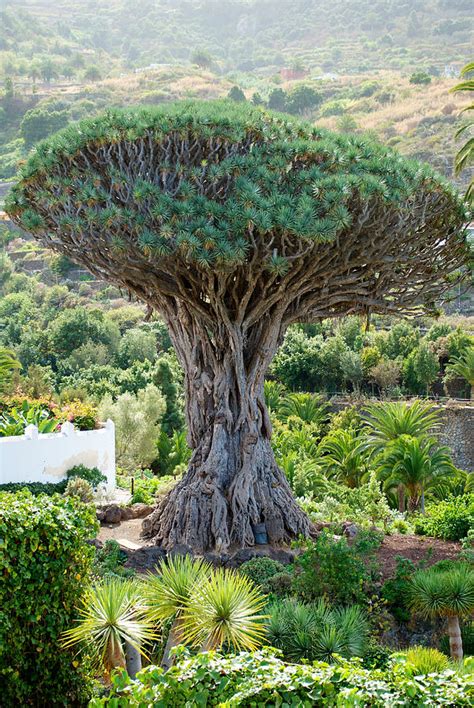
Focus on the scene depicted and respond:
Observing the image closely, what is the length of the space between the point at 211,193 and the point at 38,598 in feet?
22.7

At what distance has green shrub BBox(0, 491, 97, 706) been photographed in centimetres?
690

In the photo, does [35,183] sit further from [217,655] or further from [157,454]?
[157,454]

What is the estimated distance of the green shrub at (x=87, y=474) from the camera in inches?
682

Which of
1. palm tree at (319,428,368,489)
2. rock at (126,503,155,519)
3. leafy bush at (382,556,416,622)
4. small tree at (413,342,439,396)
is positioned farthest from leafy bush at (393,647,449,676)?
small tree at (413,342,439,396)

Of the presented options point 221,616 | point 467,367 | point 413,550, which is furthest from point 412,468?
point 467,367

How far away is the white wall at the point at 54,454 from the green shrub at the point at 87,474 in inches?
5.9

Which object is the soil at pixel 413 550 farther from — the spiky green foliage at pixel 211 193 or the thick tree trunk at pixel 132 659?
the thick tree trunk at pixel 132 659

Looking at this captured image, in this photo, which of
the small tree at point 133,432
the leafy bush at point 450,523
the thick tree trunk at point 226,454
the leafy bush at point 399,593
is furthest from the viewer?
the small tree at point 133,432

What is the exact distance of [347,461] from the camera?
20922 millimetres

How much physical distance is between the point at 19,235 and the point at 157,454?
1860 inches

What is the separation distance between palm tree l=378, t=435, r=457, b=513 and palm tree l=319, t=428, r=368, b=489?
7.48 ft

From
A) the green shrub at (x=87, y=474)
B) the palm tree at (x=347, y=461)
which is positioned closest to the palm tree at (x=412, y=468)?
the palm tree at (x=347, y=461)

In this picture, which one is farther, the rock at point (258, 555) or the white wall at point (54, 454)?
the white wall at point (54, 454)

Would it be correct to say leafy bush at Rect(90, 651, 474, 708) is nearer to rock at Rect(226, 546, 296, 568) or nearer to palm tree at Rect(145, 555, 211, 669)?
palm tree at Rect(145, 555, 211, 669)
